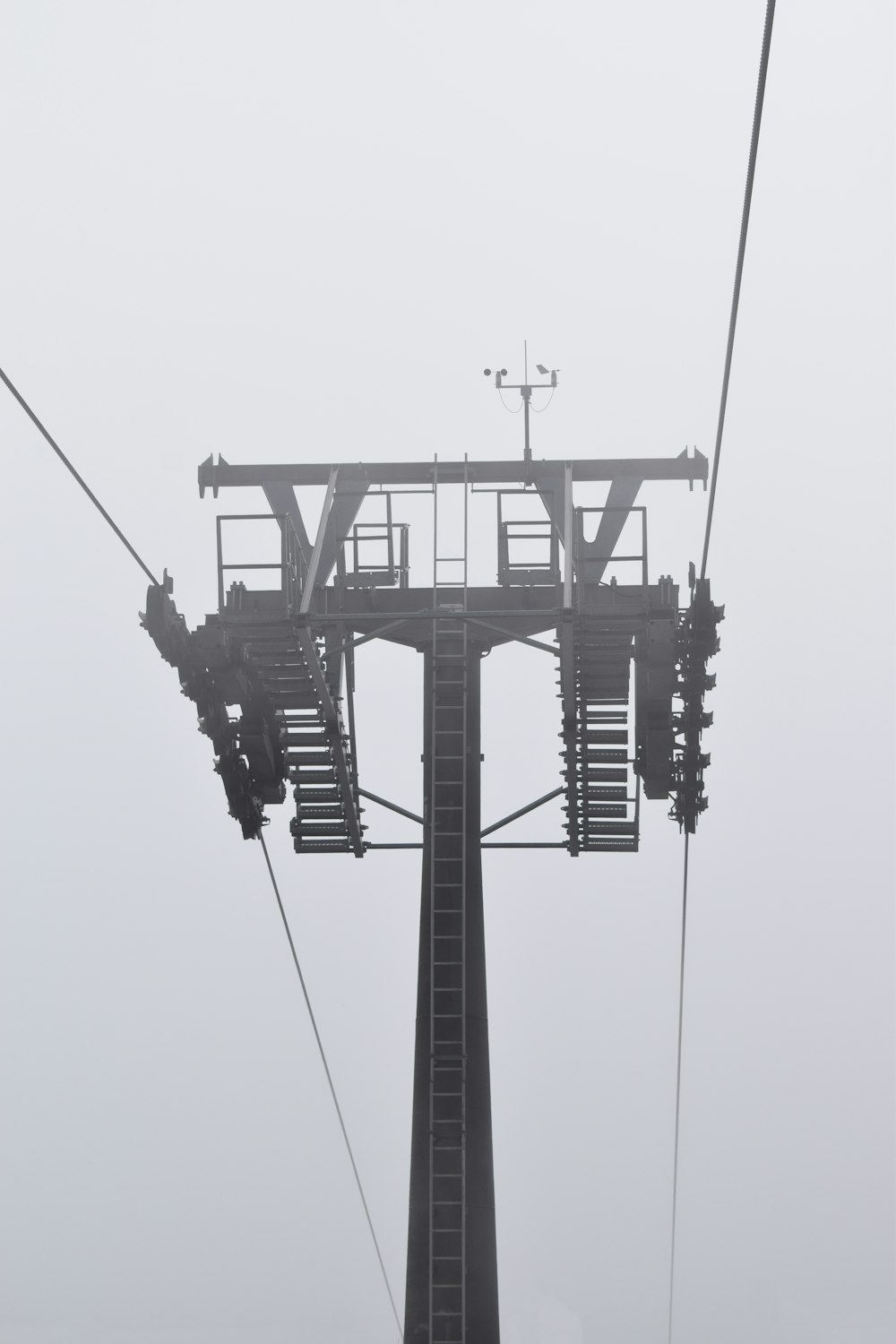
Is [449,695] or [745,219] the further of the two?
[449,695]

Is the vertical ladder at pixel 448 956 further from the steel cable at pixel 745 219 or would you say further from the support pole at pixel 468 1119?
the steel cable at pixel 745 219

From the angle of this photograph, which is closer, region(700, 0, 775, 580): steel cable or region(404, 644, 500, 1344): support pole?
region(700, 0, 775, 580): steel cable

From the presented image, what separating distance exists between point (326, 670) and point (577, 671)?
2.76m

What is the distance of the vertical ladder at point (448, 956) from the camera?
838 inches

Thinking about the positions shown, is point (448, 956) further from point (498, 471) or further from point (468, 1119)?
point (498, 471)

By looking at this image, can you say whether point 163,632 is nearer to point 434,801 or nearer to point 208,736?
point 208,736

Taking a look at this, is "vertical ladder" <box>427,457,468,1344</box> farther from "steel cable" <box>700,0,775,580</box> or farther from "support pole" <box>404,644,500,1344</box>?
"steel cable" <box>700,0,775,580</box>

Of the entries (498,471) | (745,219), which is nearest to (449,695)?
(498,471)

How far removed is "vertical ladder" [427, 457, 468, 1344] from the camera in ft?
69.9

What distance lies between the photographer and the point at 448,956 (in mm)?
22297

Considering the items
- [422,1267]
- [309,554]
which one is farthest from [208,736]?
[422,1267]

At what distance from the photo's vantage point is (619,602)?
834 inches

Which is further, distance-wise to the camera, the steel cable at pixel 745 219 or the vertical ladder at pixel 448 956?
the vertical ladder at pixel 448 956

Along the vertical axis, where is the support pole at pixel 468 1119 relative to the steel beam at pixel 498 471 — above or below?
below
